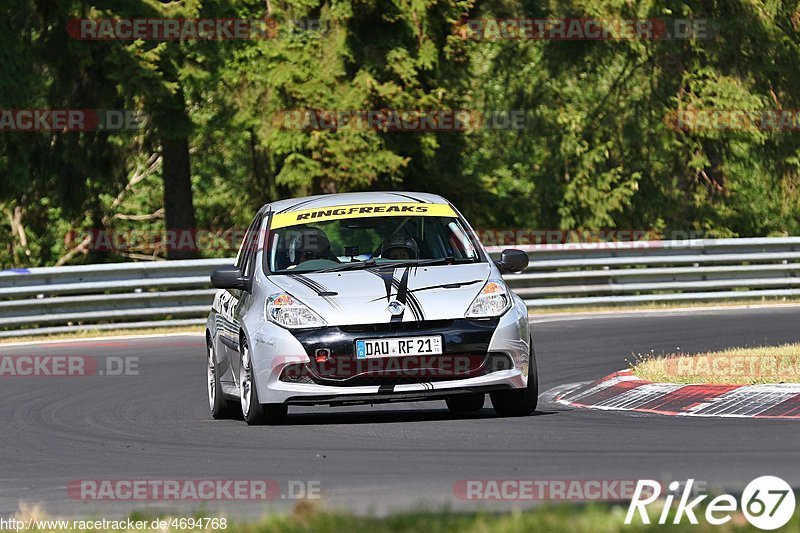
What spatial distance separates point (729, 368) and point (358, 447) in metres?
4.63

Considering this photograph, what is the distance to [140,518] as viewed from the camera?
6965 mm

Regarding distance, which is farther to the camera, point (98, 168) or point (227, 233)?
point (227, 233)

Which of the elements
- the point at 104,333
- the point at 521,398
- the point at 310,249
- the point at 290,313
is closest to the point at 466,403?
the point at 521,398

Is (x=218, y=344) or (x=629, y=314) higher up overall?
(x=218, y=344)

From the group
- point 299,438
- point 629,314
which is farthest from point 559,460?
point 629,314

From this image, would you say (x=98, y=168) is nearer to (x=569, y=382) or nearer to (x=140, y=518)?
(x=569, y=382)

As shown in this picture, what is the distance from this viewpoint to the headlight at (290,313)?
431 inches

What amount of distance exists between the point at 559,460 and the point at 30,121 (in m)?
22.9

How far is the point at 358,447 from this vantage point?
9.89 metres

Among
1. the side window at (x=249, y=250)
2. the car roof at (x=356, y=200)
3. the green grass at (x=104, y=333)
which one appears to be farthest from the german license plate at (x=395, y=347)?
the green grass at (x=104, y=333)

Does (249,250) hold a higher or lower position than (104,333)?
higher

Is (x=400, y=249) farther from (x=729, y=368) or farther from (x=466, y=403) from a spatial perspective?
(x=729, y=368)

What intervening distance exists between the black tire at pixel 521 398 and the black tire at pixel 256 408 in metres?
1.47

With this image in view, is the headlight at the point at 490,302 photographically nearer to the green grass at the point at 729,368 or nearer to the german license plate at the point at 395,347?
the german license plate at the point at 395,347
